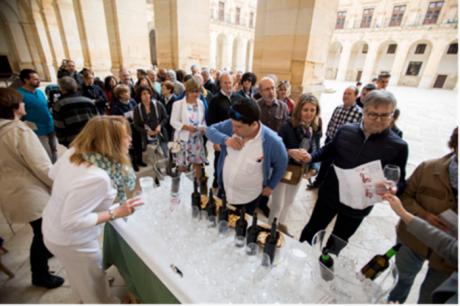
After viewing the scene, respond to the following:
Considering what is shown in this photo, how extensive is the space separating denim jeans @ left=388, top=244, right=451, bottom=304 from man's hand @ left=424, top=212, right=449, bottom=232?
14.3 inches

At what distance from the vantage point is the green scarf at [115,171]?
1.29 meters

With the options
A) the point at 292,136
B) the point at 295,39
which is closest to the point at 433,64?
the point at 295,39

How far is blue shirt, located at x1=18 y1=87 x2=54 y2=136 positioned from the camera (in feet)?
10.3

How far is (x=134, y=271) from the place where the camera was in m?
1.62

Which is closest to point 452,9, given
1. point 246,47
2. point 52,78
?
point 246,47

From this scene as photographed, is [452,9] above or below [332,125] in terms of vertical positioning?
above

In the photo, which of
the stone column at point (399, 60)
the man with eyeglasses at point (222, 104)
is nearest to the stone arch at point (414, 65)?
the stone column at point (399, 60)

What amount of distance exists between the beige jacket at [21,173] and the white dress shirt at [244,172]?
1.56 m

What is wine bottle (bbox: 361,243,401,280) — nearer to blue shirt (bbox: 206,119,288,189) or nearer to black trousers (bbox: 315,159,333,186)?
blue shirt (bbox: 206,119,288,189)

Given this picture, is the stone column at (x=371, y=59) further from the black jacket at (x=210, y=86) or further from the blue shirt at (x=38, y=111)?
the blue shirt at (x=38, y=111)

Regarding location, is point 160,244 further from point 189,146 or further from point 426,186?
point 189,146

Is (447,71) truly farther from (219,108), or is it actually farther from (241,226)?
(241,226)

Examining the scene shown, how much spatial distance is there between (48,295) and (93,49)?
980 cm

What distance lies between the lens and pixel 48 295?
2008 mm
